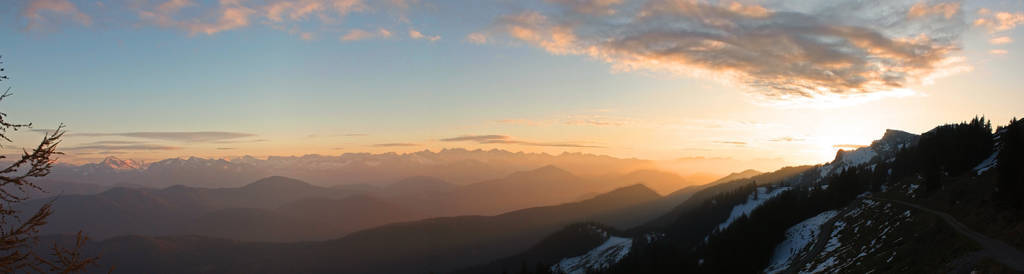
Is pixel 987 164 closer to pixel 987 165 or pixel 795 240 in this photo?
pixel 987 165

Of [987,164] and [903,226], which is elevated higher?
[987,164]

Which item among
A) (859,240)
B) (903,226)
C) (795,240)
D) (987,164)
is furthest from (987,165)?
(903,226)

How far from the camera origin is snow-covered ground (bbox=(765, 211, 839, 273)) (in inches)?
3123

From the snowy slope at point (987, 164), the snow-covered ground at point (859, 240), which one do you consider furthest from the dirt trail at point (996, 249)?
the snowy slope at point (987, 164)

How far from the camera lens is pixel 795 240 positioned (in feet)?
295

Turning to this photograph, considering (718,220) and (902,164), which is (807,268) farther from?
(718,220)

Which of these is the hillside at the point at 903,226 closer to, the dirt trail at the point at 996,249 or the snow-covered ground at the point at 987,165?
the dirt trail at the point at 996,249

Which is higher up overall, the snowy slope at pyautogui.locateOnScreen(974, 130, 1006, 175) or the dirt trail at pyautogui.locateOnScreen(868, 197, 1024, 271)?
the snowy slope at pyautogui.locateOnScreen(974, 130, 1006, 175)

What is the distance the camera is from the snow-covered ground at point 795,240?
79.3 meters

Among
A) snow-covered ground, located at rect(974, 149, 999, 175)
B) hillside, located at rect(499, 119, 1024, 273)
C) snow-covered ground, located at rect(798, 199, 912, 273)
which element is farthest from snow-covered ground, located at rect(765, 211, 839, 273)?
snow-covered ground, located at rect(974, 149, 999, 175)

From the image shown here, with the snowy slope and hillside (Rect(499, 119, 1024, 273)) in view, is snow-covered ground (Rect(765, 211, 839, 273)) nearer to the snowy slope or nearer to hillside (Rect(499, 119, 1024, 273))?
hillside (Rect(499, 119, 1024, 273))

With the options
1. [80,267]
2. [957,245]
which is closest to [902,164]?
[957,245]

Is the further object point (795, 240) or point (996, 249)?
point (795, 240)

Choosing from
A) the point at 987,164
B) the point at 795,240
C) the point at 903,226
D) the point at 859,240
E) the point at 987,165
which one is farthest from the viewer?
the point at 795,240
